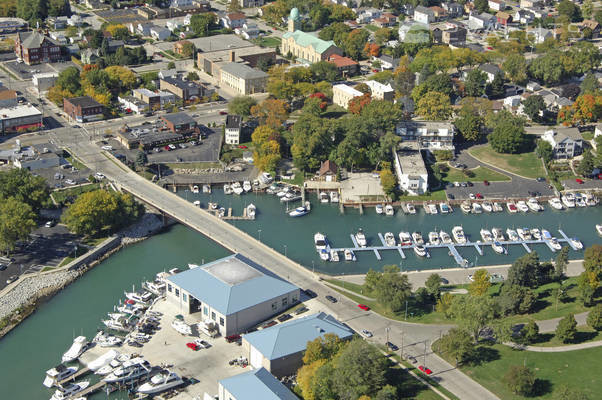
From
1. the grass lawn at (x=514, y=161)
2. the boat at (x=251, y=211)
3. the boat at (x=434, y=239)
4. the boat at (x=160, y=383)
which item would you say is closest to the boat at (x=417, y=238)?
the boat at (x=434, y=239)

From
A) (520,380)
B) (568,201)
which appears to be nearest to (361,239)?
(568,201)

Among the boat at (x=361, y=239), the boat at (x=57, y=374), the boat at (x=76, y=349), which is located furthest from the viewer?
the boat at (x=361, y=239)

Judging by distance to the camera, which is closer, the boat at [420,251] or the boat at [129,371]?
the boat at [129,371]

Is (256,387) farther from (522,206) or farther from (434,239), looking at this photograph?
(522,206)

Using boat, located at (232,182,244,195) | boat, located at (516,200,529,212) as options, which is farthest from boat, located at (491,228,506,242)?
boat, located at (232,182,244,195)

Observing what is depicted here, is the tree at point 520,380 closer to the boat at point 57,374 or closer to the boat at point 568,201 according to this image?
the boat at point 57,374

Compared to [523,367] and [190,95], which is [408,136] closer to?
[190,95]

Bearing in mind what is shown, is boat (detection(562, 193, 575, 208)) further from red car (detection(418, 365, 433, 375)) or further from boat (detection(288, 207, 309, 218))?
red car (detection(418, 365, 433, 375))
